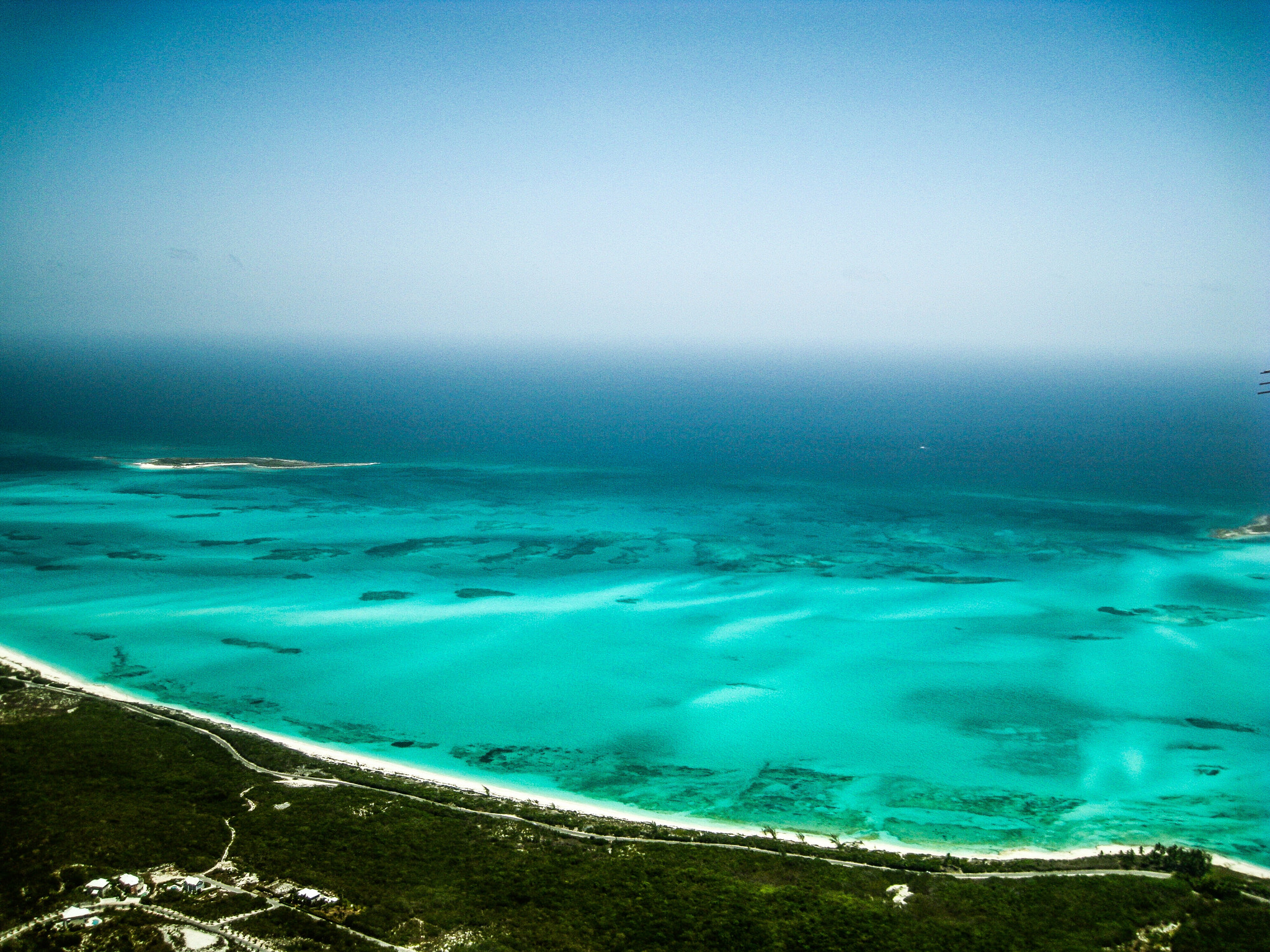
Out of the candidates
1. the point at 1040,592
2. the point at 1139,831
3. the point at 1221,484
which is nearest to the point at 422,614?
the point at 1139,831

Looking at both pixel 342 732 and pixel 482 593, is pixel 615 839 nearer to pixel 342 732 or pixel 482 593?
pixel 342 732

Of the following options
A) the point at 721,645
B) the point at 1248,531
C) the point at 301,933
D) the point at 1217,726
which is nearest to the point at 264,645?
the point at 301,933

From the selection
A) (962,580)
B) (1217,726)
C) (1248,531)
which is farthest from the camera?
(1248,531)

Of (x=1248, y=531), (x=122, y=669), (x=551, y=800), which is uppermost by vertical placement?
(x=1248, y=531)

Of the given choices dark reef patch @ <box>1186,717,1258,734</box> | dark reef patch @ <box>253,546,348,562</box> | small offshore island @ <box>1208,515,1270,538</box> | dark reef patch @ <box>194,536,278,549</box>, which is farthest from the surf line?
small offshore island @ <box>1208,515,1270,538</box>

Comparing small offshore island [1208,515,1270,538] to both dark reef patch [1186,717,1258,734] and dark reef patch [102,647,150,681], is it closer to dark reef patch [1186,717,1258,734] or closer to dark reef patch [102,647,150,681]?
dark reef patch [1186,717,1258,734]

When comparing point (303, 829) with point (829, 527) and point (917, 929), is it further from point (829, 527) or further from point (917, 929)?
point (829, 527)
